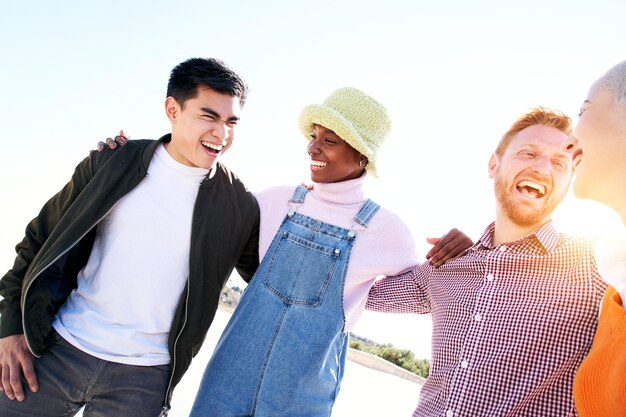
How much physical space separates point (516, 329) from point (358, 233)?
0.91 meters

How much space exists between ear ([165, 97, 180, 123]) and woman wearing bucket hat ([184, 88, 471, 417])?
634 millimetres

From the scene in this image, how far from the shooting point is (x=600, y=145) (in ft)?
5.08

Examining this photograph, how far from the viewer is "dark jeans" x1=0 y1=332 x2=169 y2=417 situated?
2.29 metres

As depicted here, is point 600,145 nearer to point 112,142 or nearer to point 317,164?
point 317,164

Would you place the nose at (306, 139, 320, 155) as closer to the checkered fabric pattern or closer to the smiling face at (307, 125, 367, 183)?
the smiling face at (307, 125, 367, 183)

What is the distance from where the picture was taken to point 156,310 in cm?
242

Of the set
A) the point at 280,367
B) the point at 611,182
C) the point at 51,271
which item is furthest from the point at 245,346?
the point at 611,182

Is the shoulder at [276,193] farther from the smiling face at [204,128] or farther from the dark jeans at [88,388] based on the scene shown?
the dark jeans at [88,388]

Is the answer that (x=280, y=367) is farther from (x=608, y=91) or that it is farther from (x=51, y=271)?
(x=608, y=91)

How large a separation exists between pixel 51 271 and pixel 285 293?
3.74ft

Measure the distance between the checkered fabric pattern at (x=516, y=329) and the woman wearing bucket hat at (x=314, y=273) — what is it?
338 mm

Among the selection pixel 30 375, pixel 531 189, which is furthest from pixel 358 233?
pixel 30 375

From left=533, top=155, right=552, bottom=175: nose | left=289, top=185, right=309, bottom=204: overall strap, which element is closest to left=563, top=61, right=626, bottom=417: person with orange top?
left=533, top=155, right=552, bottom=175: nose

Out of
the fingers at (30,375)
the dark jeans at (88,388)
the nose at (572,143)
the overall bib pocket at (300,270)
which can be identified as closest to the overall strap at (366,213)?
the overall bib pocket at (300,270)
